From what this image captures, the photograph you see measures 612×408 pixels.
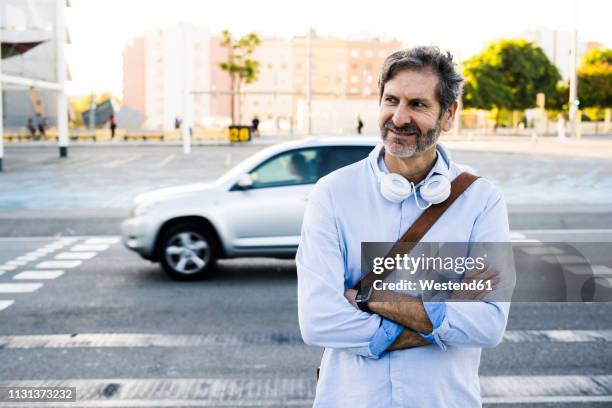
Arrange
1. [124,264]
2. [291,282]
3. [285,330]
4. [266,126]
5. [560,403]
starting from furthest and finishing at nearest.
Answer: [266,126]
[124,264]
[291,282]
[285,330]
[560,403]

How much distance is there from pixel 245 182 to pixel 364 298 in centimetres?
704

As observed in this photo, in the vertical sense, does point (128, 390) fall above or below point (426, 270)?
below

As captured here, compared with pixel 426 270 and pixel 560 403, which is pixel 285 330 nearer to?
pixel 560 403

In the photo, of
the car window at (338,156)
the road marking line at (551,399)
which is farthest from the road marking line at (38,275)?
the road marking line at (551,399)

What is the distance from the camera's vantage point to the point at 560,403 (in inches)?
201

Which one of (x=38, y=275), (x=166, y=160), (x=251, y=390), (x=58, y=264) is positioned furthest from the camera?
(x=166, y=160)

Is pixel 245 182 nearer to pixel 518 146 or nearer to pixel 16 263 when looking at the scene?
pixel 16 263

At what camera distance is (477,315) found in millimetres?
2289

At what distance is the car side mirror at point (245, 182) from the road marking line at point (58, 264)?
2.50m

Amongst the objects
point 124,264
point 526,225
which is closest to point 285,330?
point 124,264

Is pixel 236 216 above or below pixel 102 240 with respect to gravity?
above

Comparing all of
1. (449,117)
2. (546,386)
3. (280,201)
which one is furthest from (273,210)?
(449,117)

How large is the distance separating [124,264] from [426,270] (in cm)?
857

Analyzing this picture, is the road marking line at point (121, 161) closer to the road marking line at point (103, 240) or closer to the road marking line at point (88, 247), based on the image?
the road marking line at point (103, 240)
